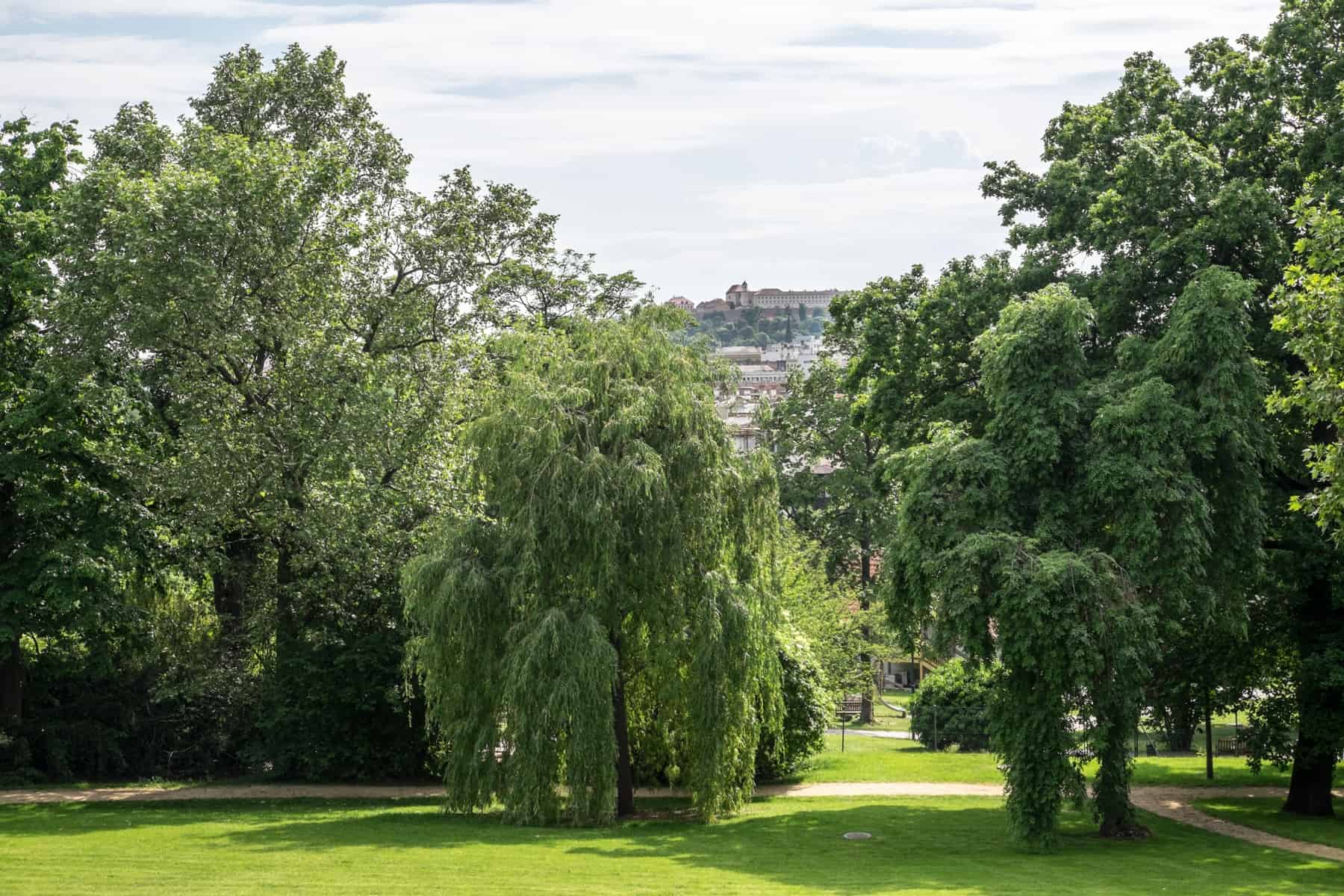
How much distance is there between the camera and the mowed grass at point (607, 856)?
18250 millimetres

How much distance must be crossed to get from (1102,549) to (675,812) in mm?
9738

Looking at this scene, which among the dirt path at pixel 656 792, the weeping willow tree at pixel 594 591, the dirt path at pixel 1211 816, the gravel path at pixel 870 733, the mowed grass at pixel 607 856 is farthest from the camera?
the gravel path at pixel 870 733

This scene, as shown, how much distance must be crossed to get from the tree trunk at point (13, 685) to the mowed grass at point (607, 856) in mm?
5177

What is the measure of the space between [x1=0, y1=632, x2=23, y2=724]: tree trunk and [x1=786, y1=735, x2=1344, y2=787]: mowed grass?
18.3 meters

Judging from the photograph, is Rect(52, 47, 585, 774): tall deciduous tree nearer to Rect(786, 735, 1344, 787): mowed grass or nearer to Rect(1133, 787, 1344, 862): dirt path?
Rect(786, 735, 1344, 787): mowed grass

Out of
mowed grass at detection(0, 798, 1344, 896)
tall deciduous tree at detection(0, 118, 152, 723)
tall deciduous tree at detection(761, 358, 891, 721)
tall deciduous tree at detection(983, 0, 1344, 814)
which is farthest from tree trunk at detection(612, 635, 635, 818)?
tall deciduous tree at detection(761, 358, 891, 721)

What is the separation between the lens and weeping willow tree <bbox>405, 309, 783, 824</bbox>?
23.7m

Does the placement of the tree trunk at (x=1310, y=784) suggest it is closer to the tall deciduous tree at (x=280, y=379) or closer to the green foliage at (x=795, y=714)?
the green foliage at (x=795, y=714)

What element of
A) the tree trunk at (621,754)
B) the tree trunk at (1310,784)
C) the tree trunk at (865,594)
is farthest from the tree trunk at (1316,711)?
the tree trunk at (865,594)

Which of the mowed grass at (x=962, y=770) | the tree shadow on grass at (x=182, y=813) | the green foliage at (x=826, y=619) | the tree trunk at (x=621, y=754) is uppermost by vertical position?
the green foliage at (x=826, y=619)

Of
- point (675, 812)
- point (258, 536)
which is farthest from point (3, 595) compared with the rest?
point (675, 812)

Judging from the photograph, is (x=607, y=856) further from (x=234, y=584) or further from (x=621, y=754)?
(x=234, y=584)

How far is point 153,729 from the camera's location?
3312 centimetres

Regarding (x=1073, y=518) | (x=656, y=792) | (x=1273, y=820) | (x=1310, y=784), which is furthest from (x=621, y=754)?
(x=1310, y=784)
